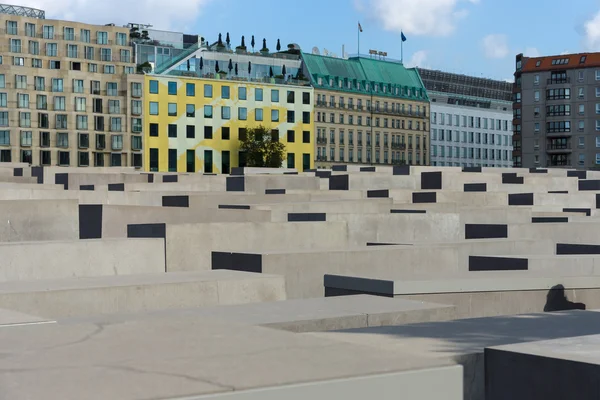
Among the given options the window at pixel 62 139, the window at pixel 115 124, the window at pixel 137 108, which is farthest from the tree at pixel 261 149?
the window at pixel 62 139

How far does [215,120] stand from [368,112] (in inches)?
841

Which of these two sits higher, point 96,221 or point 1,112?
point 1,112

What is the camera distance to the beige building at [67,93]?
290 feet

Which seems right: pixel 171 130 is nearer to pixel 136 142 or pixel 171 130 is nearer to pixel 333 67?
pixel 136 142

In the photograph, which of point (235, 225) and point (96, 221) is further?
point (96, 221)

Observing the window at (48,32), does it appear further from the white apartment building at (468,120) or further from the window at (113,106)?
the white apartment building at (468,120)

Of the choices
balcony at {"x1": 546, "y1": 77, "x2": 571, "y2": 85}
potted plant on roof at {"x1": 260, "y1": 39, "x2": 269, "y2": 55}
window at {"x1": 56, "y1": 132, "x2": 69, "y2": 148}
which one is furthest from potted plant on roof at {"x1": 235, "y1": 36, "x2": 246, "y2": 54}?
balcony at {"x1": 546, "y1": 77, "x2": 571, "y2": 85}

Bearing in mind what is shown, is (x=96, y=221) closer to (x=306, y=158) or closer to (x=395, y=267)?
(x=395, y=267)

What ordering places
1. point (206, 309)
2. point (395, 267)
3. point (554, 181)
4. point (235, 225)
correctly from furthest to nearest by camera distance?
point (554, 181), point (235, 225), point (395, 267), point (206, 309)

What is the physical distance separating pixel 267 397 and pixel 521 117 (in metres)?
133

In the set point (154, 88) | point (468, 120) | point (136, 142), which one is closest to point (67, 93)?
point (136, 142)

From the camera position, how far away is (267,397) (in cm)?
A: 392

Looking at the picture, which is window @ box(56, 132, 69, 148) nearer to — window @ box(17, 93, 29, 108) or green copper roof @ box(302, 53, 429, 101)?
window @ box(17, 93, 29, 108)

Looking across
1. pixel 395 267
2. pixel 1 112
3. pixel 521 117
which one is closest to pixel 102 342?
pixel 395 267
